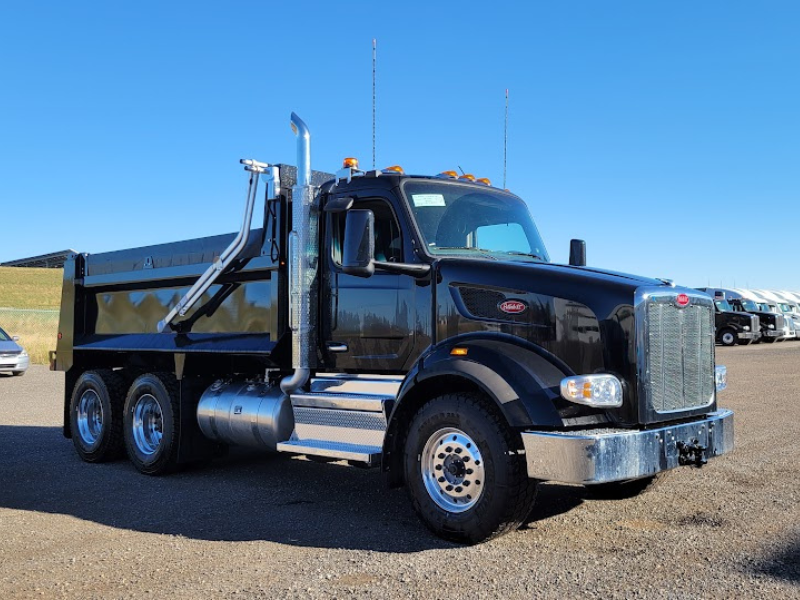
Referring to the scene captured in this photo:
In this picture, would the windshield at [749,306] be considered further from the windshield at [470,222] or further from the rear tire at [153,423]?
the rear tire at [153,423]

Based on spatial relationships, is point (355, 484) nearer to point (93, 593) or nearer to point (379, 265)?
point (379, 265)

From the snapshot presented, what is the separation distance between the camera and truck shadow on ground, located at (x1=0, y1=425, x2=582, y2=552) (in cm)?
582

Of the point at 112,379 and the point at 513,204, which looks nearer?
the point at 513,204

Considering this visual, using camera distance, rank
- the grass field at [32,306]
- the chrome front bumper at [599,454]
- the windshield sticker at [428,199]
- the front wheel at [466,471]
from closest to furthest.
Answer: the chrome front bumper at [599,454] → the front wheel at [466,471] → the windshield sticker at [428,199] → the grass field at [32,306]

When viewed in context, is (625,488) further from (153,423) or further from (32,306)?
(32,306)

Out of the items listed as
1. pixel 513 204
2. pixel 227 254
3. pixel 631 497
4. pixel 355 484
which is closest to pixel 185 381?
pixel 227 254

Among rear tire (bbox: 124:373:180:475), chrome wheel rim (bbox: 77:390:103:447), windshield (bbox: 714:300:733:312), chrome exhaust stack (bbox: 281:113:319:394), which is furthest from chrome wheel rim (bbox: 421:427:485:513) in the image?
windshield (bbox: 714:300:733:312)

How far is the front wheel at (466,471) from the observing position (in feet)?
17.1

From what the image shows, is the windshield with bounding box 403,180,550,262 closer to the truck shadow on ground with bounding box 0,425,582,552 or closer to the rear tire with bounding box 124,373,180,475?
the truck shadow on ground with bounding box 0,425,582,552

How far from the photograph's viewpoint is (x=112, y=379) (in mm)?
9312

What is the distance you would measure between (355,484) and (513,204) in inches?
118

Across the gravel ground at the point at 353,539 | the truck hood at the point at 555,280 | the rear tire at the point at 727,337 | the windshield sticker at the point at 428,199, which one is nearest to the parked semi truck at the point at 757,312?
the rear tire at the point at 727,337

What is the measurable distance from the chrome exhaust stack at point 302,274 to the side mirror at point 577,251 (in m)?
2.52

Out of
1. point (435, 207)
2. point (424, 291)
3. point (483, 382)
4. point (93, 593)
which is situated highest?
point (435, 207)
